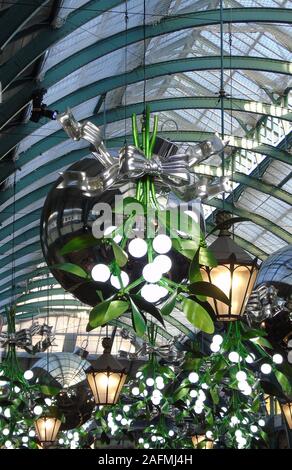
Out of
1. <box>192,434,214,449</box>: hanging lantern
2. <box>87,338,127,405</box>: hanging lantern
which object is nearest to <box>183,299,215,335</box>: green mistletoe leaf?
<box>87,338,127,405</box>: hanging lantern

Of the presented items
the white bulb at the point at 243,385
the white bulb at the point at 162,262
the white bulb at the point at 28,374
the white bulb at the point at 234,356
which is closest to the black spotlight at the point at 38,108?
the white bulb at the point at 28,374

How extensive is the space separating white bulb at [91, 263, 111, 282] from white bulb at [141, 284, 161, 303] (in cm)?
22

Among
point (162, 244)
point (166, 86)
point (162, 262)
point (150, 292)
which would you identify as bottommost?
point (150, 292)

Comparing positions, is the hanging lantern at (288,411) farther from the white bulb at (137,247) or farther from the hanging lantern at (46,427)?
the hanging lantern at (46,427)

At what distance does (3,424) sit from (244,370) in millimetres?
6333

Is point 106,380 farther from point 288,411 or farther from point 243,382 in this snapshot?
point 288,411

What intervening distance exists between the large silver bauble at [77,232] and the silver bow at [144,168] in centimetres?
31

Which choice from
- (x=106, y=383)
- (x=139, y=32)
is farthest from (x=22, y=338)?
(x=139, y=32)

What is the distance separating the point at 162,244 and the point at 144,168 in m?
0.44

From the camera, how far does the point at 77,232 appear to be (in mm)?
5504

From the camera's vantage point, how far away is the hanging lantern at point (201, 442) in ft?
55.3

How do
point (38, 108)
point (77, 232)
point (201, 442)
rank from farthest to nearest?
1. point (201, 442)
2. point (38, 108)
3. point (77, 232)

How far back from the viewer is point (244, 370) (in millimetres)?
9273

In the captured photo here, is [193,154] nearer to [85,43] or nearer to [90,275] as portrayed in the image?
[90,275]
